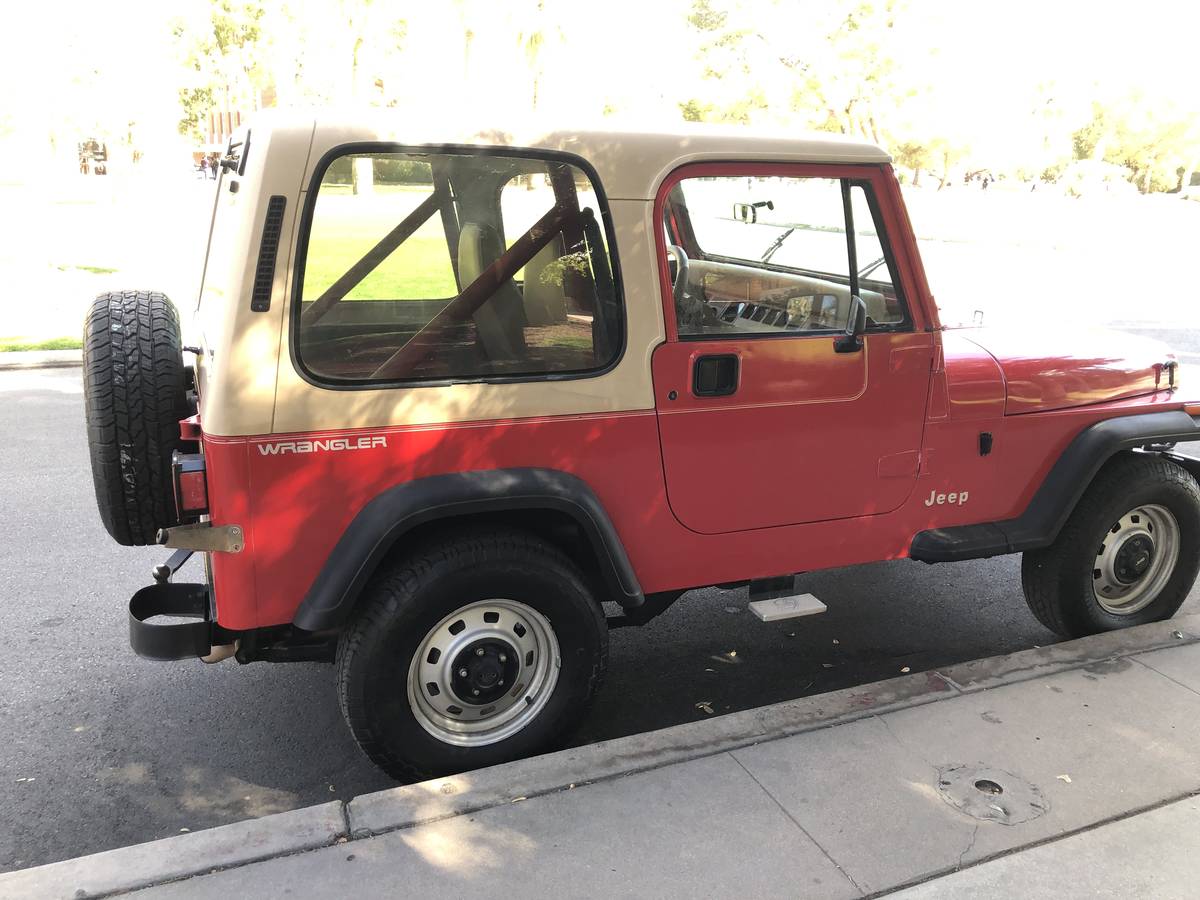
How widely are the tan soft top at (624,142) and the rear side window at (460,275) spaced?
0.20 feet

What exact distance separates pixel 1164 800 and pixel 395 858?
95.2 inches

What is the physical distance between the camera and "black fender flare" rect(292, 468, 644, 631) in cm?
287

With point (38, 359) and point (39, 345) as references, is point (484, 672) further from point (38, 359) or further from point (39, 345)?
point (39, 345)

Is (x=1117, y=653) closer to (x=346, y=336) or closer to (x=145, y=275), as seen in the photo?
(x=346, y=336)

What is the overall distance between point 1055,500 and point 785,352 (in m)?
1.39

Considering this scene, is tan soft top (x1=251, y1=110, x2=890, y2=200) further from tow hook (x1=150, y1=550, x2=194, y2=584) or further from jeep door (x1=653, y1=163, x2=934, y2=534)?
tow hook (x1=150, y1=550, x2=194, y2=584)

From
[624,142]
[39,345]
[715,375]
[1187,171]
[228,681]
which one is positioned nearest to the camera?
[624,142]

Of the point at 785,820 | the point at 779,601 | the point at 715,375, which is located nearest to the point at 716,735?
the point at 785,820

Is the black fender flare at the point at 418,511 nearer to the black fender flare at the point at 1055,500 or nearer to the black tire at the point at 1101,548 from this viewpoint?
the black fender flare at the point at 1055,500

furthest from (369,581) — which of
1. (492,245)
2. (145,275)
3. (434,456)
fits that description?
(145,275)

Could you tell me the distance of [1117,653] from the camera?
4074 mm

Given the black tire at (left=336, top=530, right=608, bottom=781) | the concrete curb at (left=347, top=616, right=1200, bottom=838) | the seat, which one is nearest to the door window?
the seat

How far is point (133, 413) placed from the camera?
9.77ft

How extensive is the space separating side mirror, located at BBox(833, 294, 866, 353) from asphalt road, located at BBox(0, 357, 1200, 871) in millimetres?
1491
